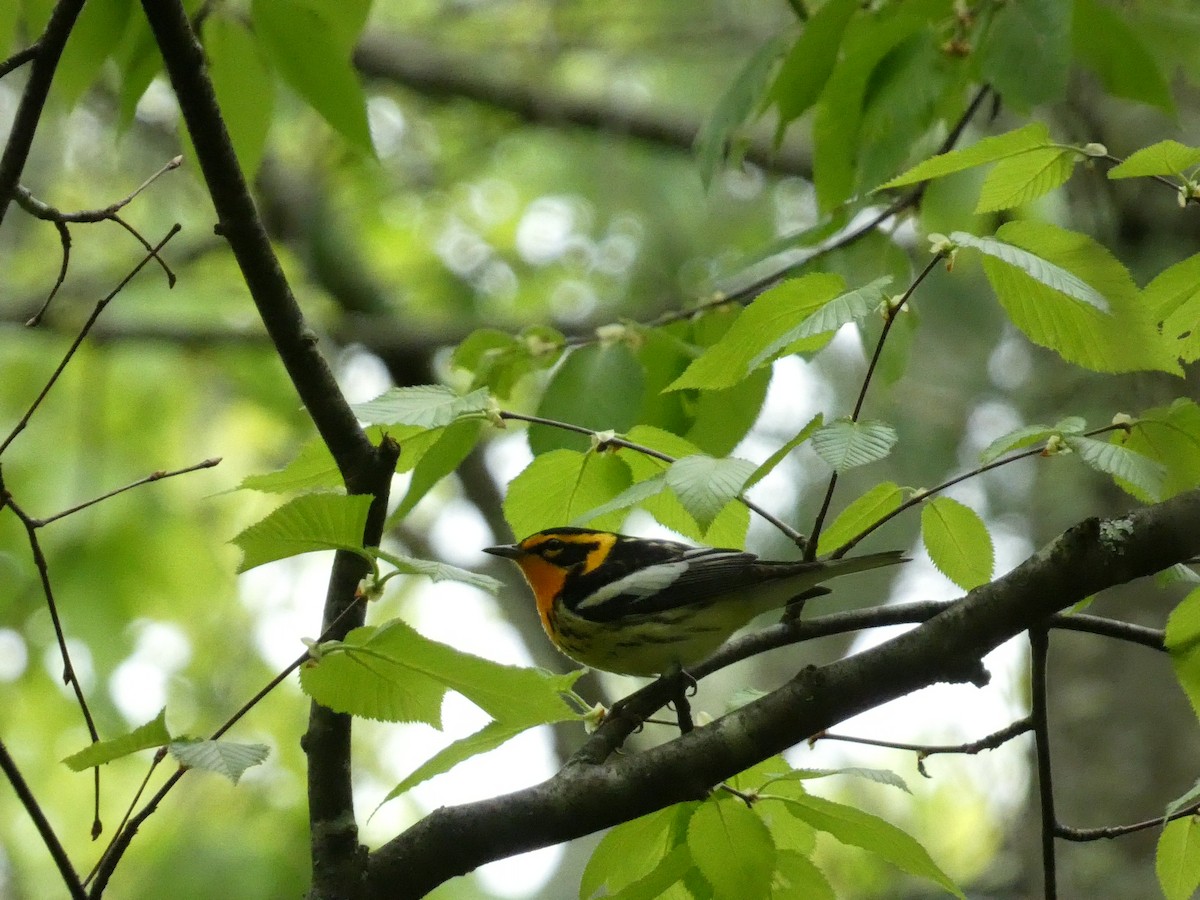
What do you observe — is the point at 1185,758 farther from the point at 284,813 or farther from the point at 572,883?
the point at 284,813

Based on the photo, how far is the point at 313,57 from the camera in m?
2.58

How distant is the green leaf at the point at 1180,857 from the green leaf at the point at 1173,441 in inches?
22.1

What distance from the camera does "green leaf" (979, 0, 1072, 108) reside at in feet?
8.25

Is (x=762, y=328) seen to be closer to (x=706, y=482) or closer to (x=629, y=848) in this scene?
(x=706, y=482)

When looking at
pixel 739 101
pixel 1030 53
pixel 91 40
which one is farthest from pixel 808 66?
pixel 91 40

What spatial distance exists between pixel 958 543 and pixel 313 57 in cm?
166

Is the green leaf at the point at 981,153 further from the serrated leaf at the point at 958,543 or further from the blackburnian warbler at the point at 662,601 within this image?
the blackburnian warbler at the point at 662,601

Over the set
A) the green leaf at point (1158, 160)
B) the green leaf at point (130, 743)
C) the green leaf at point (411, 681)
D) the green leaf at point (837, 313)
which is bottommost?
the green leaf at point (411, 681)

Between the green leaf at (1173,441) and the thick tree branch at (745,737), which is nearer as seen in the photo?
the thick tree branch at (745,737)

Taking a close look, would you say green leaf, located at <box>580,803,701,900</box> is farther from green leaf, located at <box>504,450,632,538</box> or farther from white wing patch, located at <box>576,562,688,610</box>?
white wing patch, located at <box>576,562,688,610</box>

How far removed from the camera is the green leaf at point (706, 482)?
1.65 meters

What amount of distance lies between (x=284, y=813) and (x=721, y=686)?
332cm

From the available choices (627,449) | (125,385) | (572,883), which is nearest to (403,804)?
(572,883)

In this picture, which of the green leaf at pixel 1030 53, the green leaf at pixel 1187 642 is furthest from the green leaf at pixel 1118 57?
the green leaf at pixel 1187 642
